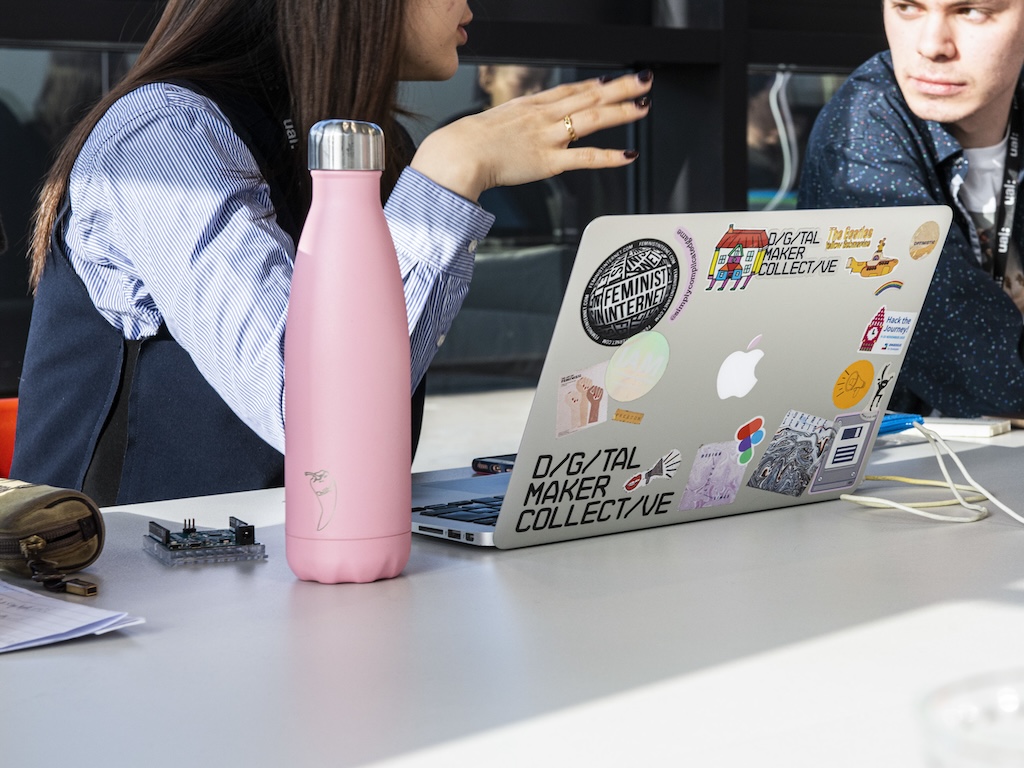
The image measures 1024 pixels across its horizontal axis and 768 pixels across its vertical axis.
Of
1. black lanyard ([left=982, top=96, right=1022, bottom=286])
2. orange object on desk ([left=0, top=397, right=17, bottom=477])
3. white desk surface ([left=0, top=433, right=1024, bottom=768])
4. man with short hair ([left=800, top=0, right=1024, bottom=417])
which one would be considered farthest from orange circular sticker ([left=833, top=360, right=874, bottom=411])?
black lanyard ([left=982, top=96, right=1022, bottom=286])

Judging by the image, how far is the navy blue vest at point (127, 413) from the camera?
4.10 ft

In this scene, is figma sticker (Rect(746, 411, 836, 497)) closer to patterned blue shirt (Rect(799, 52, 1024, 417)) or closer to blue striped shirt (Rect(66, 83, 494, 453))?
blue striped shirt (Rect(66, 83, 494, 453))

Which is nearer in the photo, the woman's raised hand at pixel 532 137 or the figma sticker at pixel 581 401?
the figma sticker at pixel 581 401

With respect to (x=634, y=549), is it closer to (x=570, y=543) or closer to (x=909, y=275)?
(x=570, y=543)

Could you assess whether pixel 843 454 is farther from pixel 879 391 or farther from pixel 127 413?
pixel 127 413

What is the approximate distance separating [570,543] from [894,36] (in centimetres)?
140

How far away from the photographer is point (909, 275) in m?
0.92

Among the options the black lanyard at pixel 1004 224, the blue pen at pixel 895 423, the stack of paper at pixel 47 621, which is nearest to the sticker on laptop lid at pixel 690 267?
the stack of paper at pixel 47 621

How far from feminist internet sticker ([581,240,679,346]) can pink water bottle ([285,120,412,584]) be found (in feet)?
0.39

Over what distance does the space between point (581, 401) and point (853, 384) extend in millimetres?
257

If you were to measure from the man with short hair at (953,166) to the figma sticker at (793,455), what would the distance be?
100 centimetres

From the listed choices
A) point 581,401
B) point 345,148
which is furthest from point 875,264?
point 345,148

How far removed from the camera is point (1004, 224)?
201 cm

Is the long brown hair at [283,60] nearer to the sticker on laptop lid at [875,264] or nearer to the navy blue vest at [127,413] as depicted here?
the navy blue vest at [127,413]
